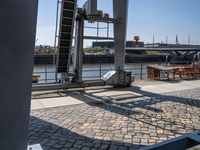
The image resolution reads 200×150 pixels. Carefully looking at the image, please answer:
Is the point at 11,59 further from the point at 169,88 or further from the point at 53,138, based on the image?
the point at 169,88

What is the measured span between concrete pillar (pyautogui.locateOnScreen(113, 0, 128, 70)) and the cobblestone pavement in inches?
127

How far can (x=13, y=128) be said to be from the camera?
1173 mm

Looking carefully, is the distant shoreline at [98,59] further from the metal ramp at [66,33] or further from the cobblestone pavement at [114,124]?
the cobblestone pavement at [114,124]

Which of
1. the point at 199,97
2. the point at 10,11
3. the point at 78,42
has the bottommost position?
the point at 199,97

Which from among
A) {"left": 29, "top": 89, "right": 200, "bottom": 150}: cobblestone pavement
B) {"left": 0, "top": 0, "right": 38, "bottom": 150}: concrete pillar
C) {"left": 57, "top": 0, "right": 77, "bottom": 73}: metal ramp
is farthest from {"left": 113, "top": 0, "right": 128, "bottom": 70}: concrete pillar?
{"left": 0, "top": 0, "right": 38, "bottom": 150}: concrete pillar

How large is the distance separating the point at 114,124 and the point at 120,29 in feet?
20.3

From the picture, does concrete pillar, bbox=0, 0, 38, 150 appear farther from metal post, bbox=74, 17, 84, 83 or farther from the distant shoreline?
the distant shoreline

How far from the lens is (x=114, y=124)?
568 centimetres

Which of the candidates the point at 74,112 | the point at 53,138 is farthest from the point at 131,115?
the point at 53,138

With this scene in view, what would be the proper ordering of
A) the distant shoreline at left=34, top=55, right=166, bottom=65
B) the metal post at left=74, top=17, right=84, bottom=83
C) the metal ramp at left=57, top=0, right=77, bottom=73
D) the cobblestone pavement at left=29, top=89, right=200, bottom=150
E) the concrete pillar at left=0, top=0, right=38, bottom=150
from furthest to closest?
the distant shoreline at left=34, top=55, right=166, bottom=65, the metal post at left=74, top=17, right=84, bottom=83, the metal ramp at left=57, top=0, right=77, bottom=73, the cobblestone pavement at left=29, top=89, right=200, bottom=150, the concrete pillar at left=0, top=0, right=38, bottom=150

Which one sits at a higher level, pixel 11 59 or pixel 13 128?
pixel 11 59

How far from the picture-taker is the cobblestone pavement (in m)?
4.59

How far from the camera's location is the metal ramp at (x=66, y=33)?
9.55m

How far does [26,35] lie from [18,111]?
0.36 m
